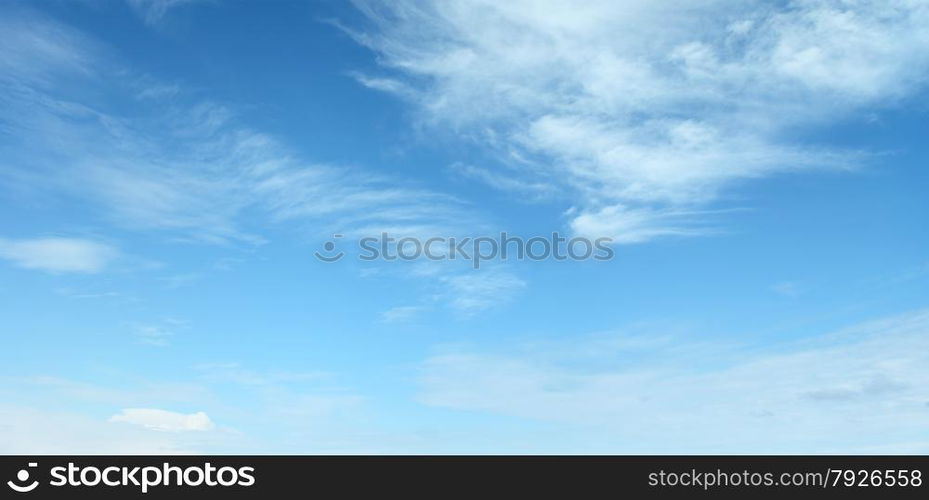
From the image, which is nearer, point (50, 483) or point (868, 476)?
point (50, 483)

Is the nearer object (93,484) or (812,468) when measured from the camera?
(93,484)

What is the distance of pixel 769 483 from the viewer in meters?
60.0

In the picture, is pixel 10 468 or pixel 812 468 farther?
pixel 812 468

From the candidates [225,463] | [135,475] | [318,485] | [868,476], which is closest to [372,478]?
[318,485]

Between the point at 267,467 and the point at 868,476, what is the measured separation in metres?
41.8

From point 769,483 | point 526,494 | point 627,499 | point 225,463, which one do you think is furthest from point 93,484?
point 769,483

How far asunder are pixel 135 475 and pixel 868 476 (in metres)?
50.3

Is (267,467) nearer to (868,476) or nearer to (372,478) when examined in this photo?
(372,478)

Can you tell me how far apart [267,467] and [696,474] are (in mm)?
29884

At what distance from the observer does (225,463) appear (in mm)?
57219

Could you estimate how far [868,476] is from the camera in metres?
59.9

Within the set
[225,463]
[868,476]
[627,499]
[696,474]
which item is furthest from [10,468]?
[868,476]

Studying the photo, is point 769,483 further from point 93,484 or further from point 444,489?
point 93,484

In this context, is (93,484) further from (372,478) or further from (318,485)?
(372,478)
